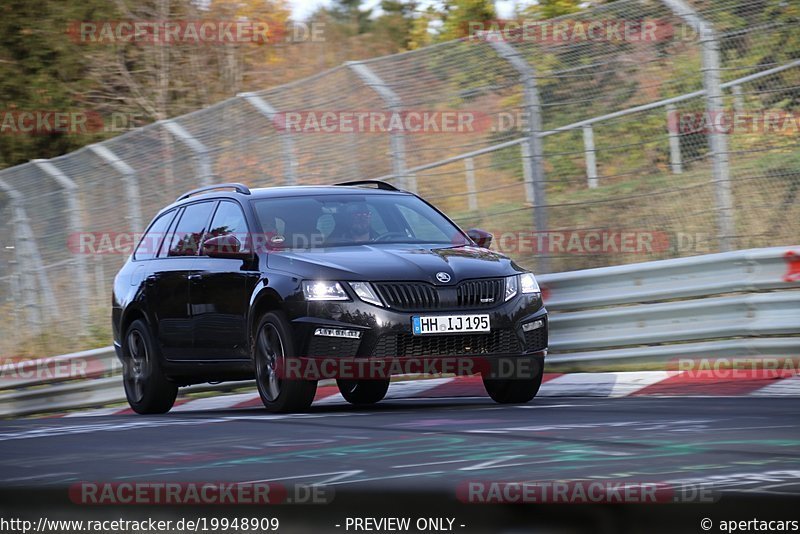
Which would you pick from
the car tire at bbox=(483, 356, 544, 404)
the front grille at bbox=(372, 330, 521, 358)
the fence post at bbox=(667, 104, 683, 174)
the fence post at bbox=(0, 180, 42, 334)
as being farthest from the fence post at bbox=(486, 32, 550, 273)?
the fence post at bbox=(0, 180, 42, 334)

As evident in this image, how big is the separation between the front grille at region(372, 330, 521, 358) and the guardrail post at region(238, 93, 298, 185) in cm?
549

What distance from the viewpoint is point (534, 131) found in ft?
38.1

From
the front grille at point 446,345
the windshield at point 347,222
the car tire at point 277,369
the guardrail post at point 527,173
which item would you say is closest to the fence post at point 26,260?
the guardrail post at point 527,173

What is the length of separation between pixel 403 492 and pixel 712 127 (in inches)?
245

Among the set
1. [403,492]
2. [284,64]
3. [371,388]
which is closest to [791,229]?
[371,388]

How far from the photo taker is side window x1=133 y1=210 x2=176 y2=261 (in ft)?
38.1

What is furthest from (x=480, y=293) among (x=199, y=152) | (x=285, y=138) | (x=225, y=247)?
(x=199, y=152)

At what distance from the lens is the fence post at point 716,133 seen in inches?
407

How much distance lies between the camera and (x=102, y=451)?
7.14 metres

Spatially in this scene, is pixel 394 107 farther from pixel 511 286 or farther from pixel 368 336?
pixel 368 336

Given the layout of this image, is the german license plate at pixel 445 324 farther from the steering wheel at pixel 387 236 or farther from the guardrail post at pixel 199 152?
the guardrail post at pixel 199 152

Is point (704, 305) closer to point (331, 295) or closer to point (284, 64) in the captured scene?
point (331, 295)

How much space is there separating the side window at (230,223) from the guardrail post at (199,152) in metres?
4.60

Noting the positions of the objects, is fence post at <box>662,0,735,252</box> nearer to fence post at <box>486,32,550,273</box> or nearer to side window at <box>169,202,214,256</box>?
fence post at <box>486,32,550,273</box>
